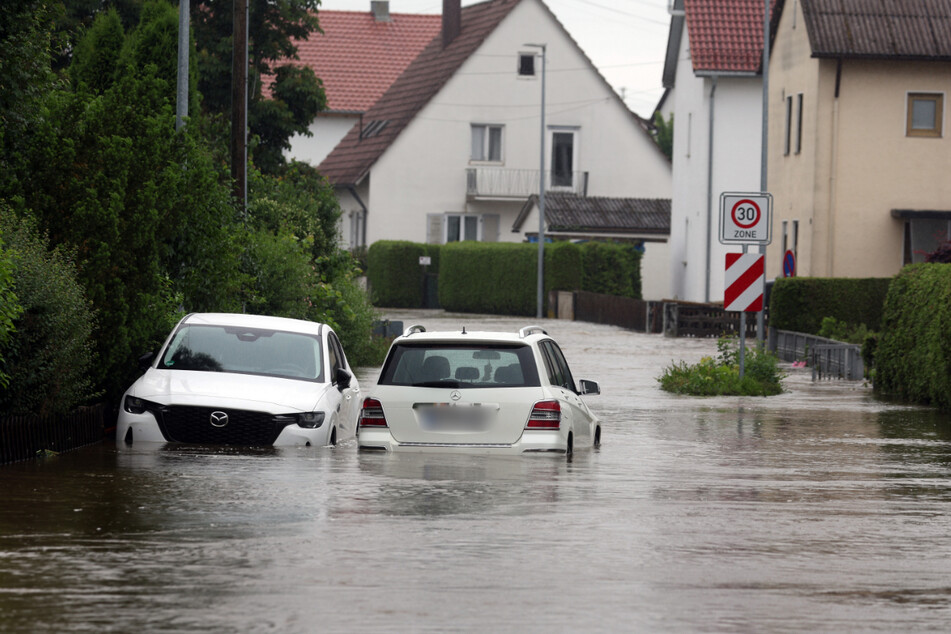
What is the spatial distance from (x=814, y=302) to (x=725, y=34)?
1861cm

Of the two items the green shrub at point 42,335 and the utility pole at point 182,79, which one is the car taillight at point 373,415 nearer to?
the green shrub at point 42,335

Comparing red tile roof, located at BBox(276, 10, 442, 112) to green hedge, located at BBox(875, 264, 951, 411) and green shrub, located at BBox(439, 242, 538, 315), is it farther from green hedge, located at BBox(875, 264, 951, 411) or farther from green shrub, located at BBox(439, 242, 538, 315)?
green hedge, located at BBox(875, 264, 951, 411)

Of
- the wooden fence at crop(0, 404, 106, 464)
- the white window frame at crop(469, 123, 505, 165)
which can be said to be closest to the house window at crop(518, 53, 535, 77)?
the white window frame at crop(469, 123, 505, 165)

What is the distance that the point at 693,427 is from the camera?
20188 millimetres

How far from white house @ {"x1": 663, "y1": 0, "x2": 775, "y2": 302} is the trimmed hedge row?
107 inches

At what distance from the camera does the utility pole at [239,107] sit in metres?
25.0

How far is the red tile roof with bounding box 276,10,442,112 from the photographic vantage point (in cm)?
7719

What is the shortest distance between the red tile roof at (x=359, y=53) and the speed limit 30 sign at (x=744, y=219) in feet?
168

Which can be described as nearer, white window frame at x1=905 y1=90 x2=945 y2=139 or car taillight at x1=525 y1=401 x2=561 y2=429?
car taillight at x1=525 y1=401 x2=561 y2=429

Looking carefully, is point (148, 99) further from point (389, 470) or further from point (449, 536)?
point (449, 536)

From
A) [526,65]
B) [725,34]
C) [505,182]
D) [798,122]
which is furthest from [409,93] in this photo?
[798,122]

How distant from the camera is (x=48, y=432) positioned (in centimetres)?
1491

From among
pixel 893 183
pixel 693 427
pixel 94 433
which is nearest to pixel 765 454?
pixel 693 427

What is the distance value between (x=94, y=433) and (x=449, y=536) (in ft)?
22.9
